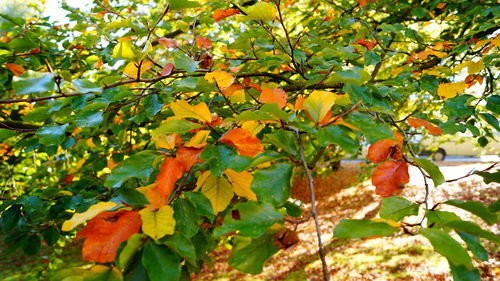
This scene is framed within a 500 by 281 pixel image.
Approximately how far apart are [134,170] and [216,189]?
0.20 metres

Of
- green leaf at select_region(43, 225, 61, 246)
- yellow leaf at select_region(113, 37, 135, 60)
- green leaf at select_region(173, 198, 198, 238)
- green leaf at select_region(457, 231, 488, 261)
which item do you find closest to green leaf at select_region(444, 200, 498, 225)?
green leaf at select_region(457, 231, 488, 261)

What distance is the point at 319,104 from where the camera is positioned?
0.75m

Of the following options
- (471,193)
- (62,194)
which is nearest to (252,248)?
(62,194)

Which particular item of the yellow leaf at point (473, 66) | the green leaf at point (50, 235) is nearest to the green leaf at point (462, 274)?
the yellow leaf at point (473, 66)

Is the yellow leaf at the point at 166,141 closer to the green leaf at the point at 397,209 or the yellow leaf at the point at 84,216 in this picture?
the yellow leaf at the point at 84,216

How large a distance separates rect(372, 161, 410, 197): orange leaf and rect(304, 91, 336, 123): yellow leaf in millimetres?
272

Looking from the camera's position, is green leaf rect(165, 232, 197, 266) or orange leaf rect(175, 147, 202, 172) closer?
green leaf rect(165, 232, 197, 266)

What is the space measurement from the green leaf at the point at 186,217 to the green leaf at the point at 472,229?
1.62ft

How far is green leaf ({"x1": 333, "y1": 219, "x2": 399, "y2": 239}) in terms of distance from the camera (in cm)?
52

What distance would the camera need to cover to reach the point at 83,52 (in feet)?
9.31

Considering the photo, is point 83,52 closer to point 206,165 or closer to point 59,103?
point 59,103

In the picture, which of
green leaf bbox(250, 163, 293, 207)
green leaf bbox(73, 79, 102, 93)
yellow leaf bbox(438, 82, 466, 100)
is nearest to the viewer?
green leaf bbox(250, 163, 293, 207)

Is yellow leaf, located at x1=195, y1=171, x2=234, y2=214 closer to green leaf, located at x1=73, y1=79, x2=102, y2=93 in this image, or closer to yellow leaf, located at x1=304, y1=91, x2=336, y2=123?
yellow leaf, located at x1=304, y1=91, x2=336, y2=123

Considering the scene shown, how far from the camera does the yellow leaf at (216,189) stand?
2.67 feet
